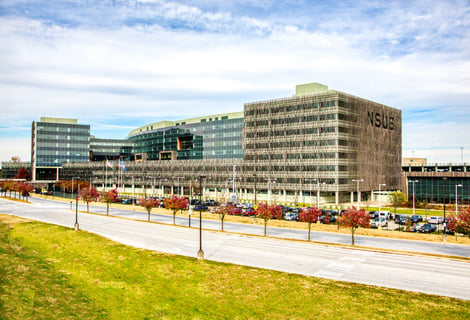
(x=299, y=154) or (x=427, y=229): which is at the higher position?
(x=299, y=154)

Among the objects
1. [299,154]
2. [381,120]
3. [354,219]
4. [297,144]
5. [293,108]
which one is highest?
Result: [293,108]

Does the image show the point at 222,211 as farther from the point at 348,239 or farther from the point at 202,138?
the point at 202,138

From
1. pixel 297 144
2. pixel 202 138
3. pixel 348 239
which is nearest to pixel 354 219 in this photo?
pixel 348 239

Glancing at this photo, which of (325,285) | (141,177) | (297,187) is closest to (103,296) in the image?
(325,285)

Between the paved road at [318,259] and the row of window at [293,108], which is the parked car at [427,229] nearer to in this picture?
the paved road at [318,259]

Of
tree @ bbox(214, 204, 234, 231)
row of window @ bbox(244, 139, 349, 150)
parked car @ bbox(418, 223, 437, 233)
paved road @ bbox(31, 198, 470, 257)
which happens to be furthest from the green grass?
row of window @ bbox(244, 139, 349, 150)

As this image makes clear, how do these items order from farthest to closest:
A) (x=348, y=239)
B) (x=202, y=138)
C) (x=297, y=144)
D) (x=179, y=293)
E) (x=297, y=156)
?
(x=202, y=138)
(x=297, y=144)
(x=297, y=156)
(x=348, y=239)
(x=179, y=293)

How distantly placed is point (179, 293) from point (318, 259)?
17.0 metres

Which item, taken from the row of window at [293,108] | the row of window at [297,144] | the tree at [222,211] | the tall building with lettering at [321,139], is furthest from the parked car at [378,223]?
the row of window at [293,108]

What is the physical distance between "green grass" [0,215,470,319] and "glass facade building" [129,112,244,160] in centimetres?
12600

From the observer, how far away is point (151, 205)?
75.3m

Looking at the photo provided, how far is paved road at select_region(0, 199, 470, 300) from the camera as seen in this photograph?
33.2 meters

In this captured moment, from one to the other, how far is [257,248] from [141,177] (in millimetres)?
136159

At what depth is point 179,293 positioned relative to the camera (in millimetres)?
30359
